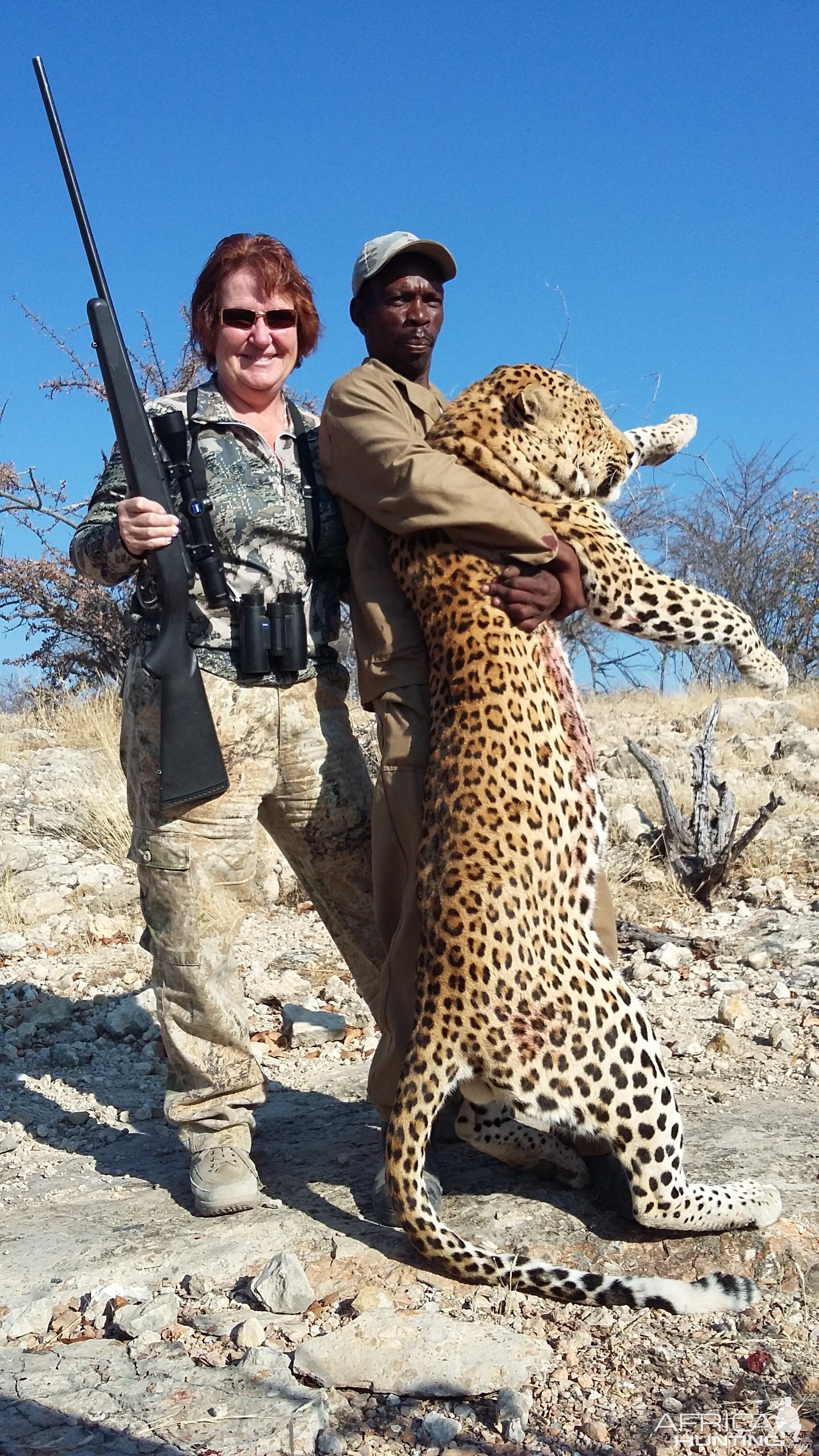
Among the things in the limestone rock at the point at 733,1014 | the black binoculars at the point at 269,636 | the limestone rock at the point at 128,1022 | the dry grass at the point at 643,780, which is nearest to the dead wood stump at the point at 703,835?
the dry grass at the point at 643,780

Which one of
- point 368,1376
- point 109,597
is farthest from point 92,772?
point 368,1376

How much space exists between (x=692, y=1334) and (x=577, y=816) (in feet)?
4.03

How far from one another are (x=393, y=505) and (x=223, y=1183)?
1970 mm

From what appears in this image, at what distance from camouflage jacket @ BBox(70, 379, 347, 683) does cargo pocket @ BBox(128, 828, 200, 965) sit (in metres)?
0.53

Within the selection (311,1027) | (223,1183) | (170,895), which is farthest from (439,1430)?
(311,1027)

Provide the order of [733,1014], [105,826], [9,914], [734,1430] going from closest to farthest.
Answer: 1. [734,1430]
2. [733,1014]
3. [9,914]
4. [105,826]

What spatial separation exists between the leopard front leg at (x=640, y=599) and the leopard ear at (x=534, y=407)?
0.25m

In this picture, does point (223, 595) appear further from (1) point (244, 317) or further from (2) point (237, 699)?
(1) point (244, 317)

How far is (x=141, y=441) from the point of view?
11.5ft

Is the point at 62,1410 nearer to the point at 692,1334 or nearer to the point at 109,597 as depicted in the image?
the point at 692,1334

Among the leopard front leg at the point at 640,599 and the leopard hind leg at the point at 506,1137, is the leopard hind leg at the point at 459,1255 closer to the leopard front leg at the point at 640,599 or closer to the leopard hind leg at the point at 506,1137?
the leopard hind leg at the point at 506,1137

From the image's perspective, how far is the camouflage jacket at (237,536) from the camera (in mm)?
3545

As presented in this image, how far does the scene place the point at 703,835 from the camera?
6.38 meters

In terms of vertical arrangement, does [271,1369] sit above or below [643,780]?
below
